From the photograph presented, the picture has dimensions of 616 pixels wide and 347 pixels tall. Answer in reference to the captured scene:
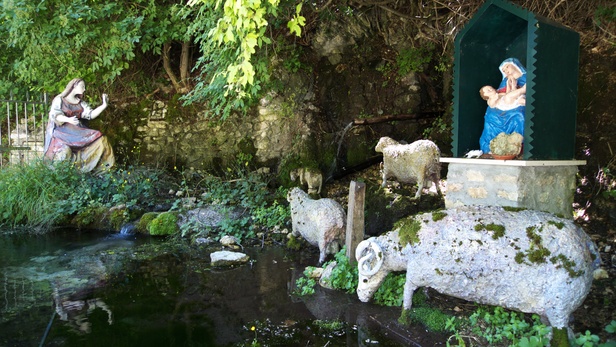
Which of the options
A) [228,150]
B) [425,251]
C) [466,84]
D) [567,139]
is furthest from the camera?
[228,150]

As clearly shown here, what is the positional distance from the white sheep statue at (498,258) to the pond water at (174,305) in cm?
48

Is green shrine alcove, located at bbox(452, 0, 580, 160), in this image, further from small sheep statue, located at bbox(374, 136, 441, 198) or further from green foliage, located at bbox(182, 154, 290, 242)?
green foliage, located at bbox(182, 154, 290, 242)

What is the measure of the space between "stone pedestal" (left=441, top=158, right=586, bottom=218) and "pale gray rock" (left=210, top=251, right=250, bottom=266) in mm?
2523

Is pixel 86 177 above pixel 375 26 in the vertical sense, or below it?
below

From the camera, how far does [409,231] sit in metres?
3.66

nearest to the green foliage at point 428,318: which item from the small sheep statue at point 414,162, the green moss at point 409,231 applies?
the green moss at point 409,231

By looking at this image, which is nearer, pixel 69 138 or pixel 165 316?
pixel 165 316

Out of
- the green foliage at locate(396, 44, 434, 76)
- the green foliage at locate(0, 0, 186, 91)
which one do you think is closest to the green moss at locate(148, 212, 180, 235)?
the green foliage at locate(0, 0, 186, 91)

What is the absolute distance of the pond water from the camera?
11.3 feet

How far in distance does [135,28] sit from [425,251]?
6721 millimetres

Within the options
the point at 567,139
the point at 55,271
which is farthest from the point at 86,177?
the point at 567,139

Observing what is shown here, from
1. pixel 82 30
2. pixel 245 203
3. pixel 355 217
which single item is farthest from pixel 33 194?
pixel 355 217

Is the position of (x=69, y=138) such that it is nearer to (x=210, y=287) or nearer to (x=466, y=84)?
(x=210, y=287)

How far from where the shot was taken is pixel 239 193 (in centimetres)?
779
